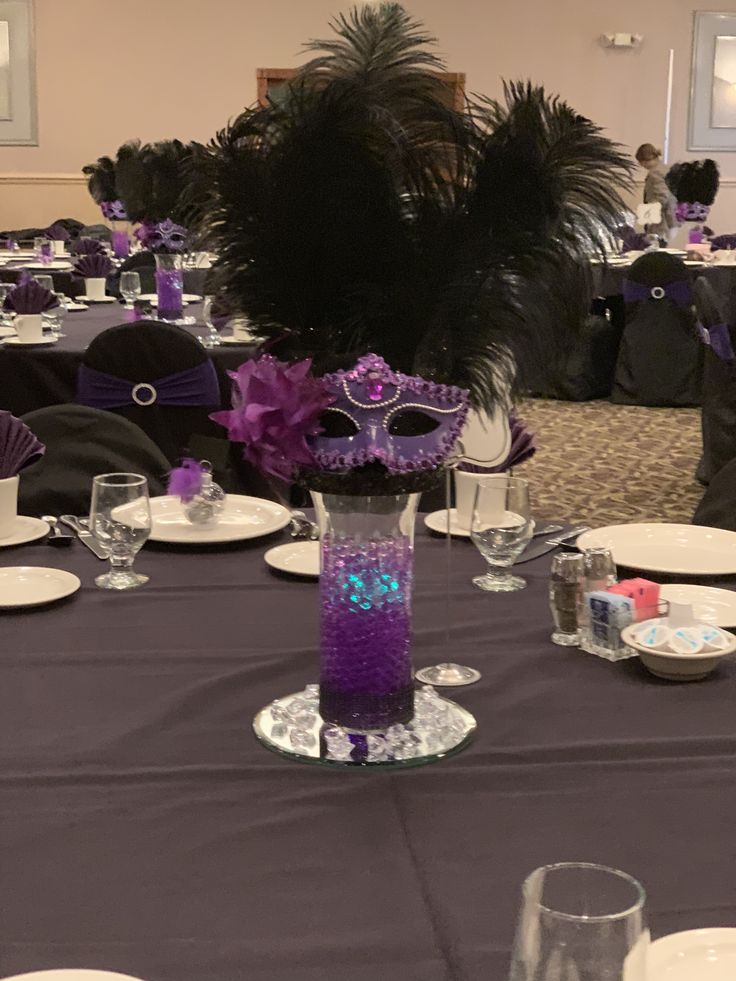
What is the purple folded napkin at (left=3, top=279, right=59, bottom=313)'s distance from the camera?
156 inches

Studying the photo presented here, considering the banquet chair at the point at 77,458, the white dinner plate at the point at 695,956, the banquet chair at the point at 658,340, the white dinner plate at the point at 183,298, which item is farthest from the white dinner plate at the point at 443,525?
the banquet chair at the point at 658,340

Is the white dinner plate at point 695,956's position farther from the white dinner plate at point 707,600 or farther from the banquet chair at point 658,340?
the banquet chair at point 658,340

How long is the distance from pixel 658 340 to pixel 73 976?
679 centimetres

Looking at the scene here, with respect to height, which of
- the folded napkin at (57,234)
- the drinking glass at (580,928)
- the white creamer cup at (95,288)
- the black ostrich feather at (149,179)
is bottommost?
the drinking glass at (580,928)

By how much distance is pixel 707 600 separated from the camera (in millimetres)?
1537

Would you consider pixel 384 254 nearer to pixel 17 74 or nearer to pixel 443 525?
pixel 443 525

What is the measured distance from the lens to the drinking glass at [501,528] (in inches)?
63.1

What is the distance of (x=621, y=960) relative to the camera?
1.97 ft

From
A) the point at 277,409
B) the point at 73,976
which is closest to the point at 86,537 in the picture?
the point at 277,409

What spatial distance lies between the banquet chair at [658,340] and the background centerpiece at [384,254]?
604cm

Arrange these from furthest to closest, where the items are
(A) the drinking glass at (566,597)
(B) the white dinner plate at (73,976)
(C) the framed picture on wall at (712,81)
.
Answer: (C) the framed picture on wall at (712,81) < (A) the drinking glass at (566,597) < (B) the white dinner plate at (73,976)

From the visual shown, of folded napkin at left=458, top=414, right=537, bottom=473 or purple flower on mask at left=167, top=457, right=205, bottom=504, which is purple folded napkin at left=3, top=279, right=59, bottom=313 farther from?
folded napkin at left=458, top=414, right=537, bottom=473

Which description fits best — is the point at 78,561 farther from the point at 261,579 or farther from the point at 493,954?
the point at 493,954

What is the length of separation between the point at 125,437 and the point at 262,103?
4.99ft
